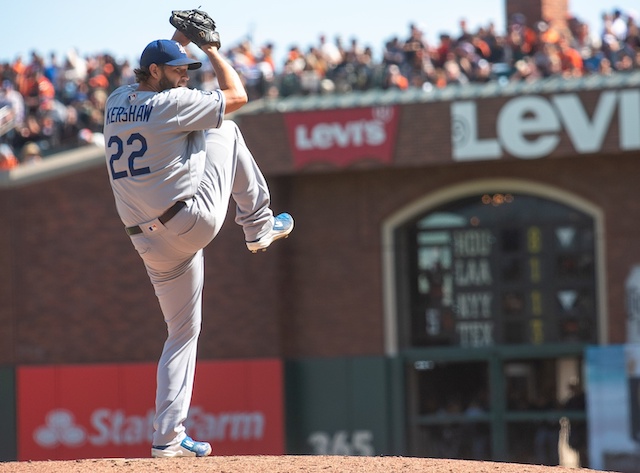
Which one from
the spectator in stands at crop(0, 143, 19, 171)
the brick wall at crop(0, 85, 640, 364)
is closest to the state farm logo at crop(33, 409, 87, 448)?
the brick wall at crop(0, 85, 640, 364)

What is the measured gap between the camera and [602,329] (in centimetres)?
1809

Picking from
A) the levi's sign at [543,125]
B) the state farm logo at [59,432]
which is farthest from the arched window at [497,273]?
the state farm logo at [59,432]

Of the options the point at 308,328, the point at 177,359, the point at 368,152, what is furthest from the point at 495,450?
the point at 177,359

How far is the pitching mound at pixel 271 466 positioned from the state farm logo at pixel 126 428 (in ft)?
40.8

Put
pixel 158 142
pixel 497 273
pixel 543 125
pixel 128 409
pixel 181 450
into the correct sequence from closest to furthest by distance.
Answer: pixel 158 142 < pixel 181 450 < pixel 543 125 < pixel 497 273 < pixel 128 409

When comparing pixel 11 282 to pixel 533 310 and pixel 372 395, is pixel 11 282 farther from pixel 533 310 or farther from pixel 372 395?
pixel 533 310

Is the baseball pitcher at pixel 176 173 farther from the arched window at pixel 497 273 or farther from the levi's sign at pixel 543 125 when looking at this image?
the arched window at pixel 497 273

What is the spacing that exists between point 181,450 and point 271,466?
66 cm

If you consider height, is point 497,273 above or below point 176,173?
below

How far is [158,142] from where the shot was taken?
19.6 ft

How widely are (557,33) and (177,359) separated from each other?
14.0 meters

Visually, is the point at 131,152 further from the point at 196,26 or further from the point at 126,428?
the point at 126,428

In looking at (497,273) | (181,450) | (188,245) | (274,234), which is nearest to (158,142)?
(188,245)

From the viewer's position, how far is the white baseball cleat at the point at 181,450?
253 inches
